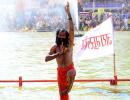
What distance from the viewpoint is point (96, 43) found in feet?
40.3

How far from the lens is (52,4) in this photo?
5684 cm

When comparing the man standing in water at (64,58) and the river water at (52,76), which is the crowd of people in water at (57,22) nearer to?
the river water at (52,76)

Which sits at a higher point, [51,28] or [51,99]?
[51,99]

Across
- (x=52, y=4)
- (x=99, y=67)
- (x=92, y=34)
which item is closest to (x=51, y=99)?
(x=92, y=34)

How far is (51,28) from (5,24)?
682 cm

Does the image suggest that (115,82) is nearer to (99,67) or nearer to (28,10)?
(99,67)

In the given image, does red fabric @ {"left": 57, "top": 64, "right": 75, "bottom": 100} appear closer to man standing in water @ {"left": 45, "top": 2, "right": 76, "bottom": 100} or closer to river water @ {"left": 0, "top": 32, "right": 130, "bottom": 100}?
man standing in water @ {"left": 45, "top": 2, "right": 76, "bottom": 100}

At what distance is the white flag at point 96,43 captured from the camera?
1201 cm

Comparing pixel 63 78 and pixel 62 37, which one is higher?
pixel 62 37

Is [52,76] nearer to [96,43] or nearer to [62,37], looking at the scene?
[96,43]

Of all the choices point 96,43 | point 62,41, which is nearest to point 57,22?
point 96,43

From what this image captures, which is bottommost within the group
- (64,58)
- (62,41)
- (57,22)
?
(57,22)

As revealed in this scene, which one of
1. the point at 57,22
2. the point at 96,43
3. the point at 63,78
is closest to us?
the point at 63,78

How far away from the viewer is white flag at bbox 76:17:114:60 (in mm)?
12012
